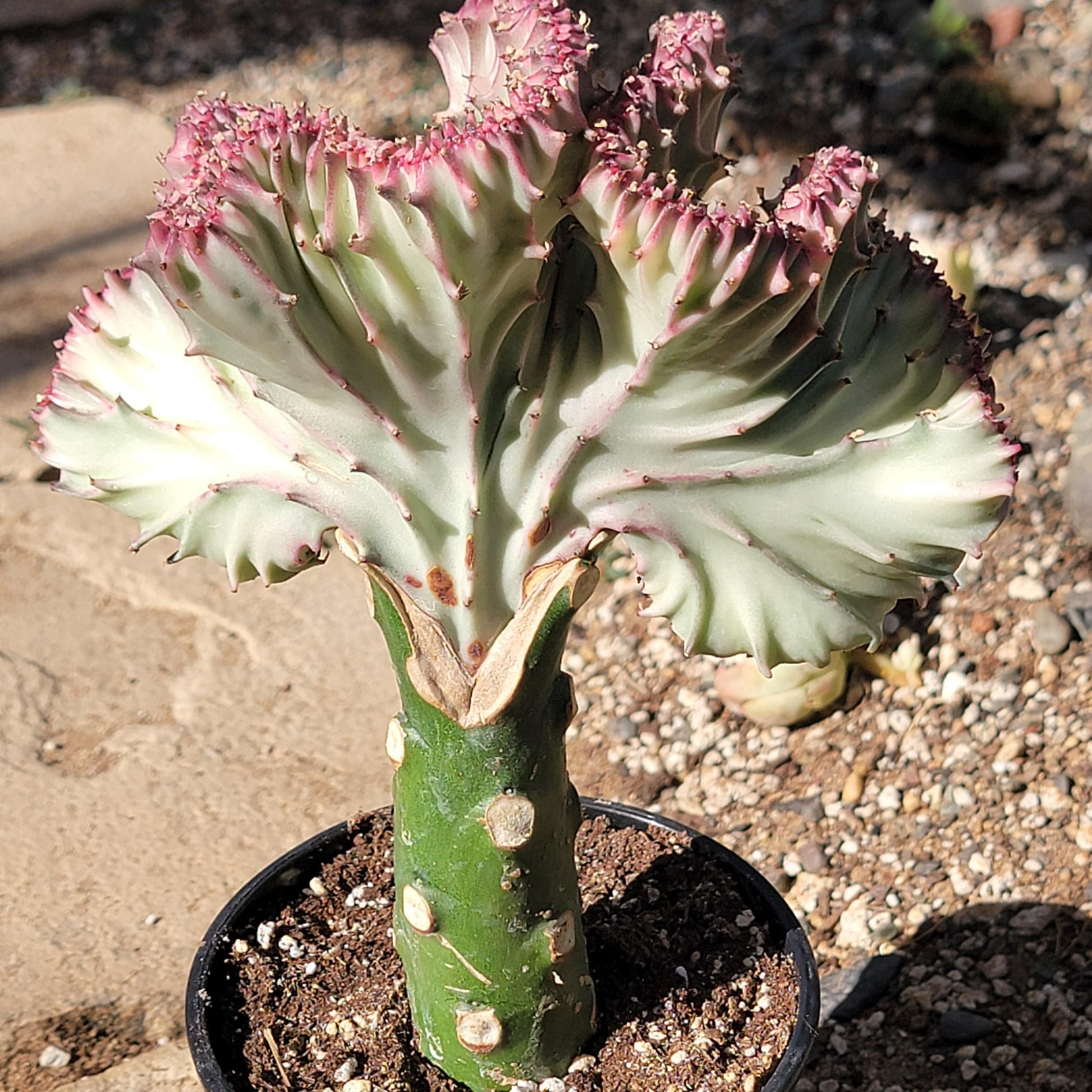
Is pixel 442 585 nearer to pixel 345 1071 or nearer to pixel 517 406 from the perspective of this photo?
pixel 517 406

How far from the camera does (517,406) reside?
1.16m

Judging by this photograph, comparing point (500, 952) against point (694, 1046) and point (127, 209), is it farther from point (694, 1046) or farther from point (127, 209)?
point (127, 209)

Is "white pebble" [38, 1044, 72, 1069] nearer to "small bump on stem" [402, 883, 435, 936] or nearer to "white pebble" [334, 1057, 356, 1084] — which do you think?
"white pebble" [334, 1057, 356, 1084]

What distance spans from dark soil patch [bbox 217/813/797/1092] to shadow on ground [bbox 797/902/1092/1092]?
19.3 inches

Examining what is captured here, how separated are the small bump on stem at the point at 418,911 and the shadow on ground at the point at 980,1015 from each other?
865 millimetres

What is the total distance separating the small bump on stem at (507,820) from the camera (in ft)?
4.09

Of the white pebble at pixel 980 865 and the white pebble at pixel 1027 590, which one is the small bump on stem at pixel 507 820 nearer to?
the white pebble at pixel 980 865

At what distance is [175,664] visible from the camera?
9.87ft

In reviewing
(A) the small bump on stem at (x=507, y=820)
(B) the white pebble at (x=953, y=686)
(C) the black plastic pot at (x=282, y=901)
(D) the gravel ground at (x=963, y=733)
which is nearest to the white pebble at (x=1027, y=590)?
(D) the gravel ground at (x=963, y=733)

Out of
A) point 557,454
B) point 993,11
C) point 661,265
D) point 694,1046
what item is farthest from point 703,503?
point 993,11

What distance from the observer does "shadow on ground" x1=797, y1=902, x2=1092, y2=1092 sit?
1.89 meters

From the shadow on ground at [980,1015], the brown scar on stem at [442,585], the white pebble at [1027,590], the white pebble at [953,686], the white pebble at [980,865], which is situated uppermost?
the brown scar on stem at [442,585]

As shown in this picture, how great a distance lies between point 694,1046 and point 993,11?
3.94 metres

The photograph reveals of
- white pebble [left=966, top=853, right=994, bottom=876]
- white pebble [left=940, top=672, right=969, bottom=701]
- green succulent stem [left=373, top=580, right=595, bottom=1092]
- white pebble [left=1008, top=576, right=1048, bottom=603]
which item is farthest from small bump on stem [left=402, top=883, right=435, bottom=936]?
white pebble [left=1008, top=576, right=1048, bottom=603]
